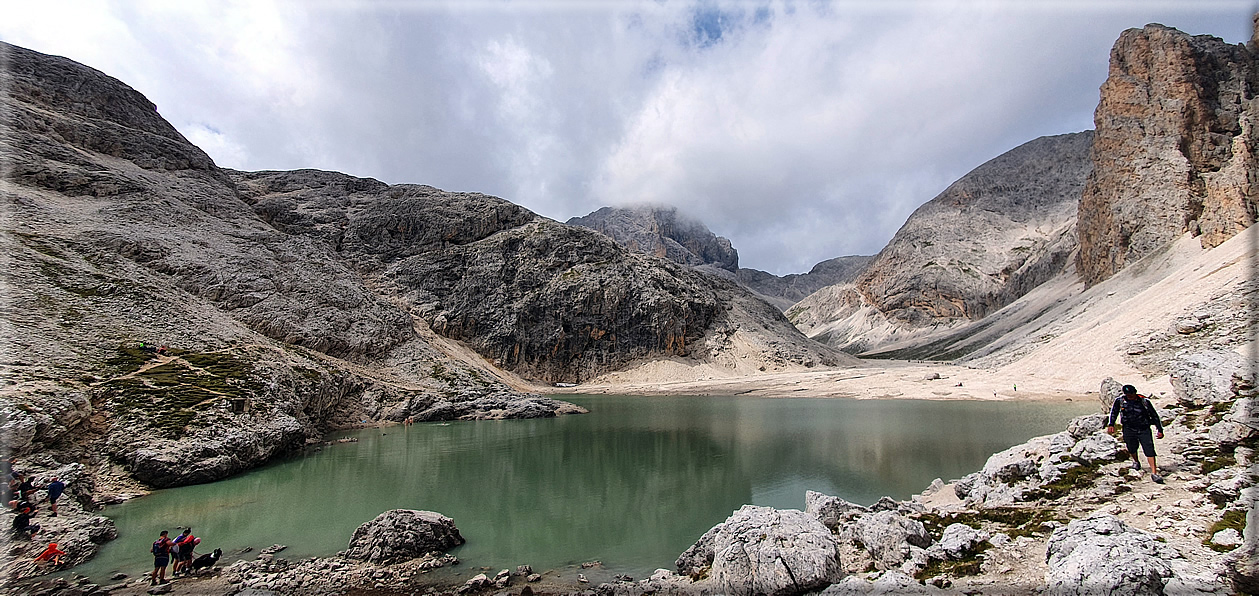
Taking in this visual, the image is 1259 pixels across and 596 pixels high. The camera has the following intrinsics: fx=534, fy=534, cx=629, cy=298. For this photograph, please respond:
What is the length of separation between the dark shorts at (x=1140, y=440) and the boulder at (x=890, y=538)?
487 centimetres

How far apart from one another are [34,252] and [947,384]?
80.2 metres

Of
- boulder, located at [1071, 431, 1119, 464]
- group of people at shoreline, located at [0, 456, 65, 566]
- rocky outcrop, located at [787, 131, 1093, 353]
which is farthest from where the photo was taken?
rocky outcrop, located at [787, 131, 1093, 353]

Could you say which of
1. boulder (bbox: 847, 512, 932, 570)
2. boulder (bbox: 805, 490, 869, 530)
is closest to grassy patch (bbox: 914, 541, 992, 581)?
boulder (bbox: 847, 512, 932, 570)

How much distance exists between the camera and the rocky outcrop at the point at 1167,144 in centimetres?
7706

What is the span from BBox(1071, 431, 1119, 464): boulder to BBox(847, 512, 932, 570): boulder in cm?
536

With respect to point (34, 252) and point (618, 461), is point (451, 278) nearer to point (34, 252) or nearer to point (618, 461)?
point (34, 252)

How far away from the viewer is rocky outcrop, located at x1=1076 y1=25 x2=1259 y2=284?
7706 centimetres

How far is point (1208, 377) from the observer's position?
13.7m

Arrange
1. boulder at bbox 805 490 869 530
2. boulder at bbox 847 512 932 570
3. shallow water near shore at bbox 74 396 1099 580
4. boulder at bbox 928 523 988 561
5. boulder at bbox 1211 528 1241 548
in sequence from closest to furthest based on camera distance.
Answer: boulder at bbox 1211 528 1241 548 < boulder at bbox 928 523 988 561 < boulder at bbox 847 512 932 570 < boulder at bbox 805 490 869 530 < shallow water near shore at bbox 74 396 1099 580

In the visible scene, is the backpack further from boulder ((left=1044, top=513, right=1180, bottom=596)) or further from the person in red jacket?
the person in red jacket

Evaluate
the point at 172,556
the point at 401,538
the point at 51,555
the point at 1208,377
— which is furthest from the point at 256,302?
the point at 1208,377

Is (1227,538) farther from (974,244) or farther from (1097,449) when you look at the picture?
(974,244)

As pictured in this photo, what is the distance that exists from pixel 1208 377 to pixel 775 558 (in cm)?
1308

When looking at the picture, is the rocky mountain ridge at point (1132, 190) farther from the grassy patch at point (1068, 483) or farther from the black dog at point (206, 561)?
the black dog at point (206, 561)
